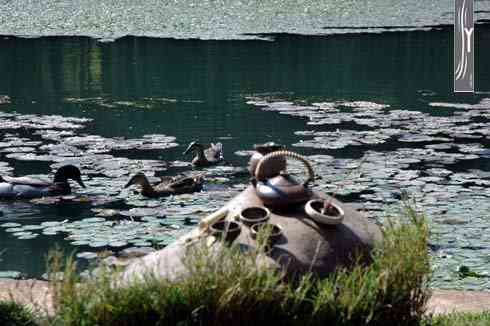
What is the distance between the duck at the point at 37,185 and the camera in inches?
427

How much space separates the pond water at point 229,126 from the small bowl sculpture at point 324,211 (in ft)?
7.27

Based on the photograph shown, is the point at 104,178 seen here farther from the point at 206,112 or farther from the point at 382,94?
the point at 382,94

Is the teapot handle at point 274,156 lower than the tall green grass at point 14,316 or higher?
higher

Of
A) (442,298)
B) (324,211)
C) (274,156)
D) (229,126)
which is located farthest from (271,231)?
(229,126)

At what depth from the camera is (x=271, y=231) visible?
581 centimetres

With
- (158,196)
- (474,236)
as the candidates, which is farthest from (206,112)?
(474,236)

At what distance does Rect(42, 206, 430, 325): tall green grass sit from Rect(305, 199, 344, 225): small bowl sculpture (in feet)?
1.45

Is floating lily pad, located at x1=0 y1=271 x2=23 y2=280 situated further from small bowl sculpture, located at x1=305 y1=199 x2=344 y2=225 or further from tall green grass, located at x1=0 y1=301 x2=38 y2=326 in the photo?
small bowl sculpture, located at x1=305 y1=199 x2=344 y2=225
